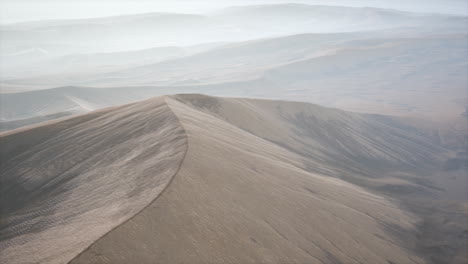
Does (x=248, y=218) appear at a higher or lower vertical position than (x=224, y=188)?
lower

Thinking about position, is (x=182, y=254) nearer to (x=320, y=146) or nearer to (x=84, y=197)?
(x=84, y=197)

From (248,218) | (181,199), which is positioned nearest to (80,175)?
(181,199)

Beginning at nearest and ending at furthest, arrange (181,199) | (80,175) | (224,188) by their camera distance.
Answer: (181,199), (224,188), (80,175)

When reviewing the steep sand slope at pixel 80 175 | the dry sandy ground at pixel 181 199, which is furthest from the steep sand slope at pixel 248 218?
the steep sand slope at pixel 80 175

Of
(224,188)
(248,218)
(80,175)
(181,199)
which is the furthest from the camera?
(80,175)

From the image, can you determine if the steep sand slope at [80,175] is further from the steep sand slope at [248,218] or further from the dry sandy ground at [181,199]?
the steep sand slope at [248,218]

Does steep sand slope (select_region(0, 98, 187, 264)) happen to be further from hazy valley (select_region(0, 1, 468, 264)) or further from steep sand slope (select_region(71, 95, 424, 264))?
steep sand slope (select_region(71, 95, 424, 264))

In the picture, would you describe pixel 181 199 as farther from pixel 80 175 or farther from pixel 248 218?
pixel 80 175
